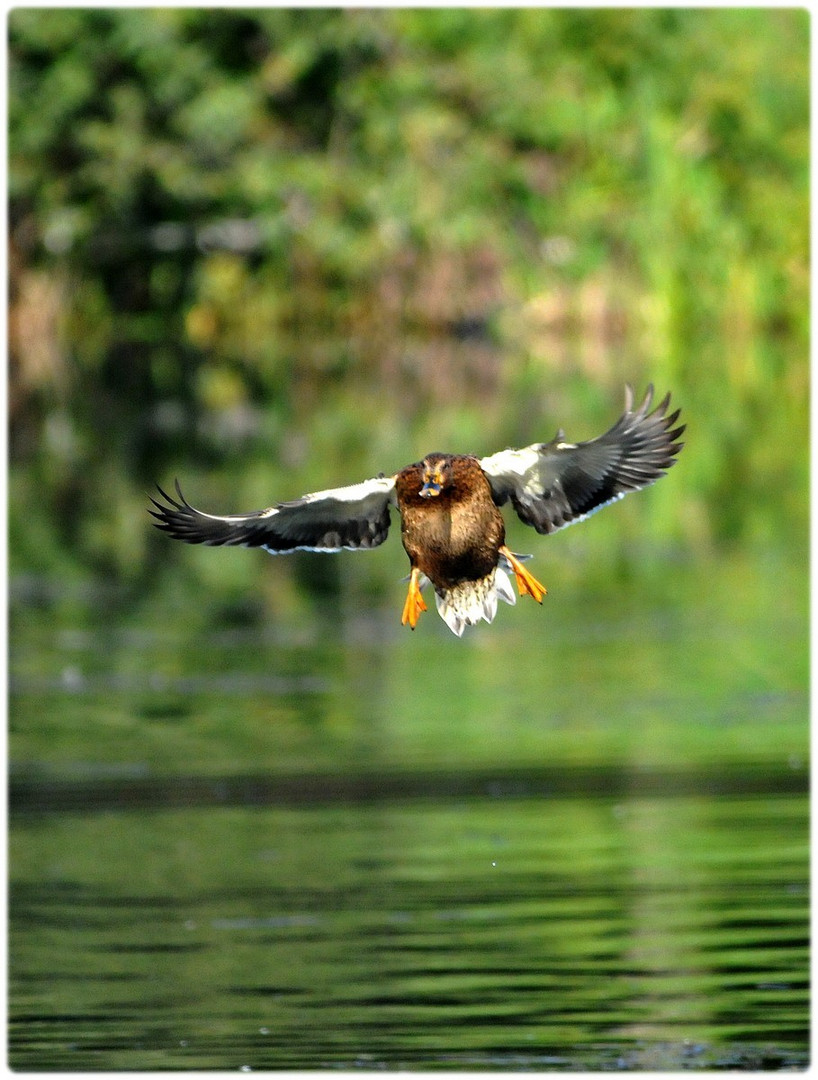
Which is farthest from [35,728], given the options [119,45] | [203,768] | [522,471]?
[119,45]

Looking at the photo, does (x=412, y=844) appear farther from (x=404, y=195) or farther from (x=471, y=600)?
(x=404, y=195)

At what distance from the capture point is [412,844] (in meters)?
10.1

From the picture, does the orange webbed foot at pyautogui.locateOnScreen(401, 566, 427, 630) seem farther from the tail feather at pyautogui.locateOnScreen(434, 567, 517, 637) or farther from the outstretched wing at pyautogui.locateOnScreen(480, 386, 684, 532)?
the outstretched wing at pyautogui.locateOnScreen(480, 386, 684, 532)

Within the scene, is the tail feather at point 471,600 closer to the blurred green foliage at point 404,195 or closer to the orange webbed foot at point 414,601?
the orange webbed foot at point 414,601

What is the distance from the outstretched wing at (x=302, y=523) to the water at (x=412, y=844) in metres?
1.92

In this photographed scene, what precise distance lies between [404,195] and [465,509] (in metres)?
32.5

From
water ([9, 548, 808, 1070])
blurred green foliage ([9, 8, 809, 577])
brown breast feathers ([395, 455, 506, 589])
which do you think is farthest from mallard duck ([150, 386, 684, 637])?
blurred green foliage ([9, 8, 809, 577])

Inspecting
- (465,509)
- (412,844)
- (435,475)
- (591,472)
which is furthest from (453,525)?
(412,844)

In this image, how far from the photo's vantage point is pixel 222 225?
Answer: 1609 inches

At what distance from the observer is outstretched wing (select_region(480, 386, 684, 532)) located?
619 cm

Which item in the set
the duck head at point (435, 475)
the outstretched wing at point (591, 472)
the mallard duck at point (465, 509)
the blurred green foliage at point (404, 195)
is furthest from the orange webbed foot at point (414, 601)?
the blurred green foliage at point (404, 195)

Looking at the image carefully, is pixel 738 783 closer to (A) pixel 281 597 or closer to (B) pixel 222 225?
(A) pixel 281 597

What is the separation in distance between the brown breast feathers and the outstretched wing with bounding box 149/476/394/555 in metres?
0.15

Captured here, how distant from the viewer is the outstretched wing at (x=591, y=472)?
244 inches
